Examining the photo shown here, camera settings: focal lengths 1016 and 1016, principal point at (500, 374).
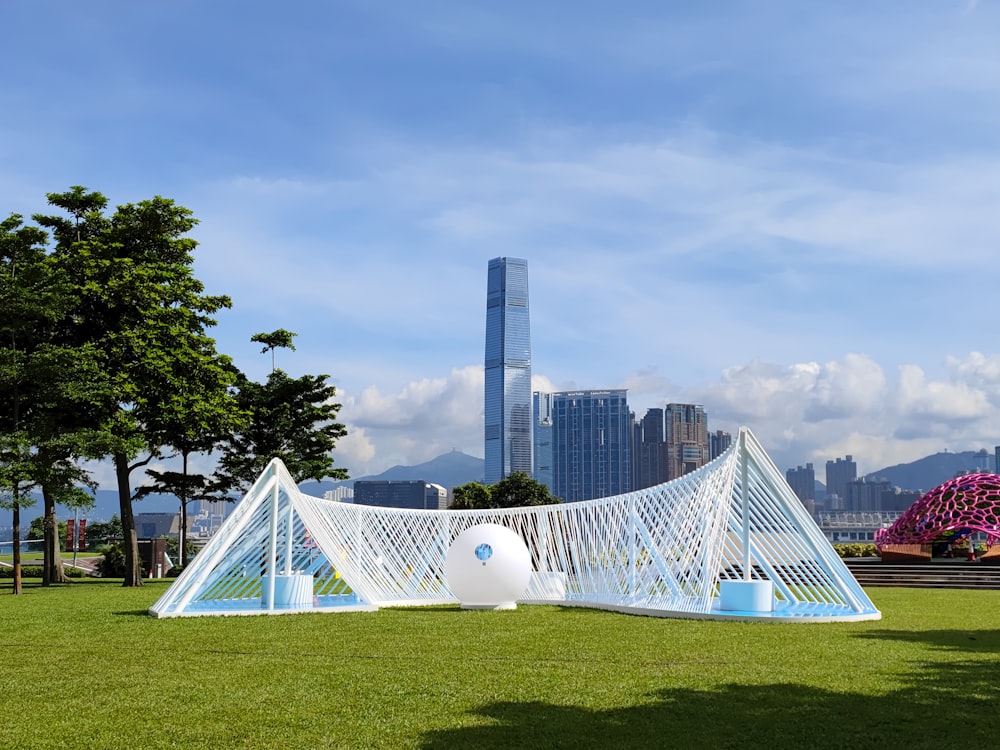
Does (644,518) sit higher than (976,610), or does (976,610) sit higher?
(644,518)

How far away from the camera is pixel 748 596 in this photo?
57.2 feet

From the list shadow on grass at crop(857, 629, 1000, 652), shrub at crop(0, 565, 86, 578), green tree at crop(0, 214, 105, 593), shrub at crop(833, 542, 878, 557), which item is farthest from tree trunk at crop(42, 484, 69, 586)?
shrub at crop(833, 542, 878, 557)

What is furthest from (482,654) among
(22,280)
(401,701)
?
(22,280)

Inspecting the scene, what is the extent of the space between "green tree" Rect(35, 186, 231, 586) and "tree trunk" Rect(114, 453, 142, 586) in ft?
0.10

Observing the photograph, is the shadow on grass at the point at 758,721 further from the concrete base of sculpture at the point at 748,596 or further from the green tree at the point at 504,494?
the green tree at the point at 504,494

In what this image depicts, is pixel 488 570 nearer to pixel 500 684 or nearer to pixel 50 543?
pixel 500 684

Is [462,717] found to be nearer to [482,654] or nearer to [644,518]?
[482,654]

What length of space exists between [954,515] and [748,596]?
19.6 m

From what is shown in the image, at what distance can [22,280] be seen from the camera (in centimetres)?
2675

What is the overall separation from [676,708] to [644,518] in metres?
12.1

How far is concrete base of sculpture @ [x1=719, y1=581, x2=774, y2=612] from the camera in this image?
17.4 meters

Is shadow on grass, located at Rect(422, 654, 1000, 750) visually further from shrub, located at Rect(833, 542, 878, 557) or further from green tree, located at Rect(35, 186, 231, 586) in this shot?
shrub, located at Rect(833, 542, 878, 557)

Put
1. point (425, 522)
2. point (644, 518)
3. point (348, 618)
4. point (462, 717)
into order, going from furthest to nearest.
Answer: point (425, 522) < point (644, 518) < point (348, 618) < point (462, 717)

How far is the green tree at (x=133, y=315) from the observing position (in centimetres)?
2922
